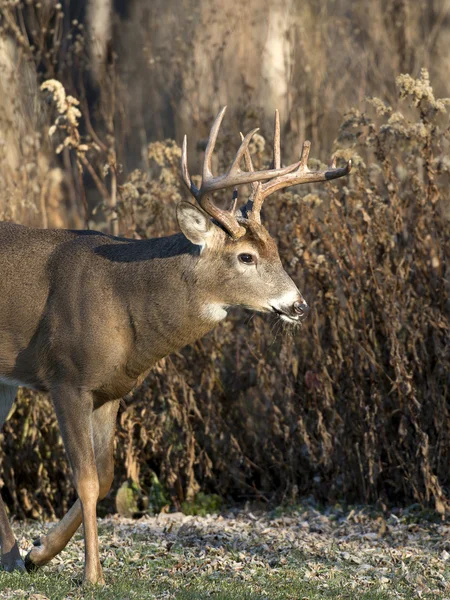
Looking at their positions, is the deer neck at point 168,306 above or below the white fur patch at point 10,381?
above

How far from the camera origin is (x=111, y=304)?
21.2 feet

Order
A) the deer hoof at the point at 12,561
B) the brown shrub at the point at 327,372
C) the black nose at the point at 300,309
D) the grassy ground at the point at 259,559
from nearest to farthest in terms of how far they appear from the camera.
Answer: the grassy ground at the point at 259,559 < the black nose at the point at 300,309 < the deer hoof at the point at 12,561 < the brown shrub at the point at 327,372

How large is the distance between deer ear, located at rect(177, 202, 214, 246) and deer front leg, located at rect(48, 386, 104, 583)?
109 centimetres

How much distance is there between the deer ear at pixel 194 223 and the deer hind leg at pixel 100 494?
1.17 metres

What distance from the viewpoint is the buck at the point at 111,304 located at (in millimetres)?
→ 6320

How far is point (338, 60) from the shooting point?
47.9ft

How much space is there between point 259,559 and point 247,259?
1895mm

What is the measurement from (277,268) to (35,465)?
3369 millimetres

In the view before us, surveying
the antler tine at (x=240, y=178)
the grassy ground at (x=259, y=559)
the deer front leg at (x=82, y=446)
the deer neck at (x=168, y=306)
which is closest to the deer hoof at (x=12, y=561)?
the grassy ground at (x=259, y=559)

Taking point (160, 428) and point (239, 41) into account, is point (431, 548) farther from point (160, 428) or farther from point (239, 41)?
point (239, 41)

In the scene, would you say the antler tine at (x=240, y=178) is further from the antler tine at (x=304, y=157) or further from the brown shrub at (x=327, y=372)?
the brown shrub at (x=327, y=372)

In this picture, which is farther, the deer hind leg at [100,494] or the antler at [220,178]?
the deer hind leg at [100,494]

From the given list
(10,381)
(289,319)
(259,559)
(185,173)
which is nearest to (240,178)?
(185,173)

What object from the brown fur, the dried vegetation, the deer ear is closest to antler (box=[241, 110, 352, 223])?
the brown fur
